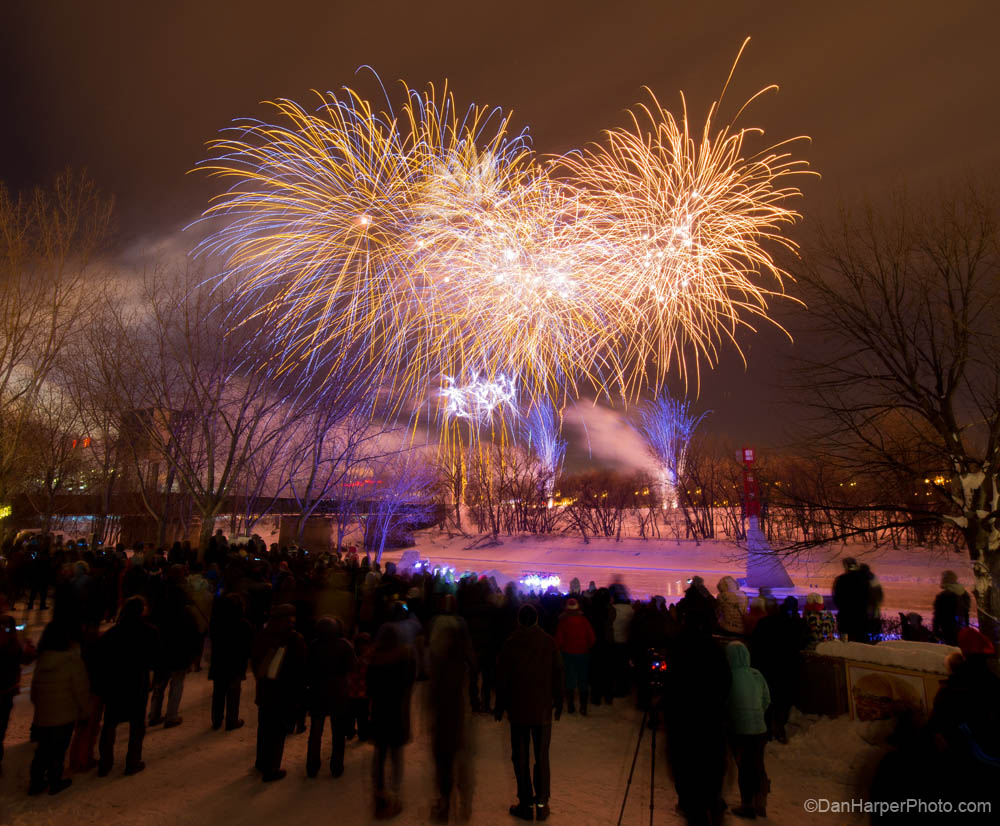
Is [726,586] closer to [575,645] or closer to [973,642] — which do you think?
[575,645]

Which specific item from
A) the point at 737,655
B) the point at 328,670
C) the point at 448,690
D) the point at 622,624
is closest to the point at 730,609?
the point at 622,624

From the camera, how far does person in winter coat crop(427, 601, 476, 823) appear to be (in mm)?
4598

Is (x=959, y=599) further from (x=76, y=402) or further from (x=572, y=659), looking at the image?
(x=76, y=402)

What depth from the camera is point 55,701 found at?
15.7 ft

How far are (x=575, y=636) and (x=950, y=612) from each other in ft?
18.5

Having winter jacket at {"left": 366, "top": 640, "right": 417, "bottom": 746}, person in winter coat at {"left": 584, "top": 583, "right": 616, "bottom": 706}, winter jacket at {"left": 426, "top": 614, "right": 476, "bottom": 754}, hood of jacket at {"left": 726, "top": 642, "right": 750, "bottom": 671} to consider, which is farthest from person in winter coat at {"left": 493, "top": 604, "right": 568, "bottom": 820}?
person in winter coat at {"left": 584, "top": 583, "right": 616, "bottom": 706}

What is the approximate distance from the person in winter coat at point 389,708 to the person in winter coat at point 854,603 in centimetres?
750

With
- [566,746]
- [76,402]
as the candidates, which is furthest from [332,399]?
[566,746]

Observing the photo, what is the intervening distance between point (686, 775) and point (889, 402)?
365 inches

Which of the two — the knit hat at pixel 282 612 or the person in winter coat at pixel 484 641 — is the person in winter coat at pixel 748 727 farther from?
the knit hat at pixel 282 612

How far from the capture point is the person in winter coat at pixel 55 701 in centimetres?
478

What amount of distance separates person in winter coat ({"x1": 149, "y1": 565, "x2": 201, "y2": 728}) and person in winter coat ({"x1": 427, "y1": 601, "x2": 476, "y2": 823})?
3573 mm

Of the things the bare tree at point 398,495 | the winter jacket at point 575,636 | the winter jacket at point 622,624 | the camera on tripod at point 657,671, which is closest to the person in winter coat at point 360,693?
the winter jacket at point 575,636

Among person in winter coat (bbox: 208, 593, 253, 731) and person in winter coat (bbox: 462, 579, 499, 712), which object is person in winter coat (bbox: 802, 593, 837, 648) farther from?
person in winter coat (bbox: 208, 593, 253, 731)
